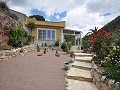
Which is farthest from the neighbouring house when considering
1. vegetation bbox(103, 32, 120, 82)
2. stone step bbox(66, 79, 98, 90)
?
vegetation bbox(103, 32, 120, 82)

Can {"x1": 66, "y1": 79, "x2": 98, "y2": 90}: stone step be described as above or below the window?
below

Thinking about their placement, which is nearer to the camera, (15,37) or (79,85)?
(79,85)

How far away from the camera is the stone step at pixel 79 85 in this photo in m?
5.49

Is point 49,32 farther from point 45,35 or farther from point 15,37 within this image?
point 15,37

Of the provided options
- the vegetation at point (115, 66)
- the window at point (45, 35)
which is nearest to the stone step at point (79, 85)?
the vegetation at point (115, 66)

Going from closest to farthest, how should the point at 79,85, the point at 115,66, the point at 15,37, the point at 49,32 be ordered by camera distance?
1. the point at 115,66
2. the point at 79,85
3. the point at 15,37
4. the point at 49,32

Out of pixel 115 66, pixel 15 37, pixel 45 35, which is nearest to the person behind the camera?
pixel 115 66

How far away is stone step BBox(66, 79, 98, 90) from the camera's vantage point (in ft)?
18.0

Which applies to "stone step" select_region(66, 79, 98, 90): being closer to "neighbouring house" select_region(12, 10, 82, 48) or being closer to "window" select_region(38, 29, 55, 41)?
"neighbouring house" select_region(12, 10, 82, 48)

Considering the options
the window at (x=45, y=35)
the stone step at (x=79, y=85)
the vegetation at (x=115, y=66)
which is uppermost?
the window at (x=45, y=35)

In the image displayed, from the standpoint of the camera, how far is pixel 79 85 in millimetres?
5750

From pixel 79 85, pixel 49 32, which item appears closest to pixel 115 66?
pixel 79 85

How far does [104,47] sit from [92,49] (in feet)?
4.31

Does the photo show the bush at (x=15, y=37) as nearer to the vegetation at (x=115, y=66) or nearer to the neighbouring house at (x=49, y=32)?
the neighbouring house at (x=49, y=32)
